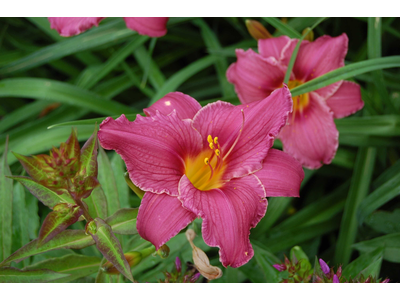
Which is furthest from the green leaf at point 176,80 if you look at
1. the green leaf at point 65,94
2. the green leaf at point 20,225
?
the green leaf at point 20,225

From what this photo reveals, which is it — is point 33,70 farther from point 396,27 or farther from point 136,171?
point 396,27

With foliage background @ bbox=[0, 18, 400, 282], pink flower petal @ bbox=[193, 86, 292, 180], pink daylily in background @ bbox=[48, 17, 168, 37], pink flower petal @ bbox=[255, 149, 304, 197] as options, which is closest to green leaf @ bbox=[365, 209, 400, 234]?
foliage background @ bbox=[0, 18, 400, 282]

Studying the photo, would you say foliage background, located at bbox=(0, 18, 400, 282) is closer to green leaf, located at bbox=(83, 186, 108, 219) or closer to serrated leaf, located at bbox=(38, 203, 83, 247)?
green leaf, located at bbox=(83, 186, 108, 219)

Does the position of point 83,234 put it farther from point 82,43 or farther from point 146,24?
point 82,43

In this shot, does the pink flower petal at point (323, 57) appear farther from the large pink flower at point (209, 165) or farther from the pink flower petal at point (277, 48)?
the large pink flower at point (209, 165)

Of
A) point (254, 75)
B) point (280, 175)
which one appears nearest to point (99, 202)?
point (280, 175)

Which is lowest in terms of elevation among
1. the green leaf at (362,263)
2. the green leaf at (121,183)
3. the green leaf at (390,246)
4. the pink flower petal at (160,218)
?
the green leaf at (390,246)

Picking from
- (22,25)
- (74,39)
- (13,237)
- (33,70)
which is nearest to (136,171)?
(13,237)
